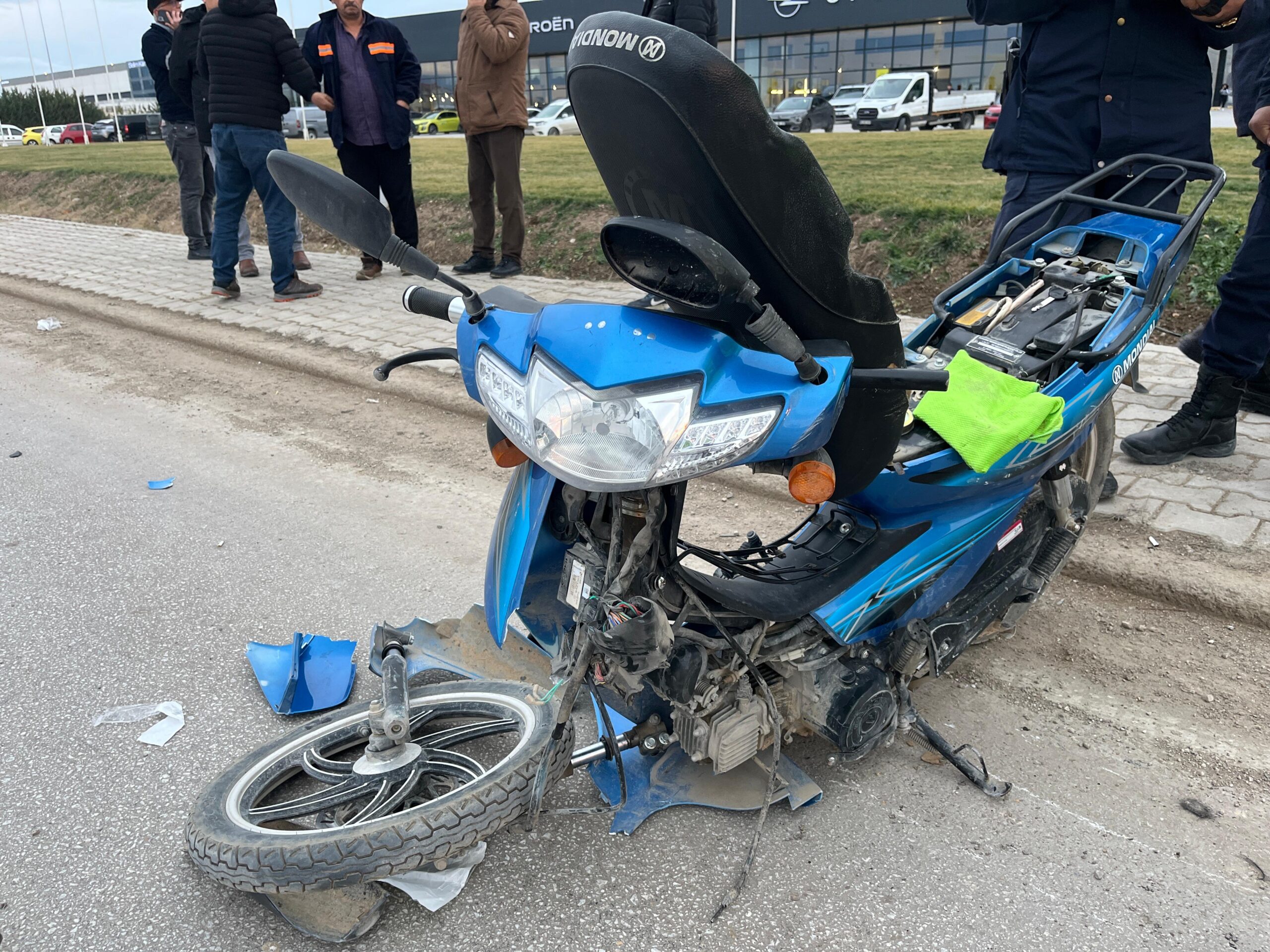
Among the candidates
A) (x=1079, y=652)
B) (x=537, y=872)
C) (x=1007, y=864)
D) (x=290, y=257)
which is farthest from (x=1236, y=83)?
(x=290, y=257)

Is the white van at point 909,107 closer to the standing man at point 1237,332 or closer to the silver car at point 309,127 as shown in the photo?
the silver car at point 309,127

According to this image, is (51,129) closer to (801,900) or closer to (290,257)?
(290,257)

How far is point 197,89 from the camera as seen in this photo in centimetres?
768

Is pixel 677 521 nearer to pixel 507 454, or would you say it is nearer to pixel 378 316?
pixel 507 454

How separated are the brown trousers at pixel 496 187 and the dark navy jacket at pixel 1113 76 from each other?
4.61 metres

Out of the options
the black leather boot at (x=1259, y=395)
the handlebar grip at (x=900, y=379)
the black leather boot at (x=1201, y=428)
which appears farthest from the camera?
the black leather boot at (x=1259, y=395)

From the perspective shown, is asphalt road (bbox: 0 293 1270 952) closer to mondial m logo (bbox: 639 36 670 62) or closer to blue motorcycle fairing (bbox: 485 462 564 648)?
blue motorcycle fairing (bbox: 485 462 564 648)

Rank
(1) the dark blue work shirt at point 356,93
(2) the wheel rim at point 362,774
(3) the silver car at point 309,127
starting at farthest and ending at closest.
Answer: (3) the silver car at point 309,127, (1) the dark blue work shirt at point 356,93, (2) the wheel rim at point 362,774

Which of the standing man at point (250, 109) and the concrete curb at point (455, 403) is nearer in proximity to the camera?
the concrete curb at point (455, 403)

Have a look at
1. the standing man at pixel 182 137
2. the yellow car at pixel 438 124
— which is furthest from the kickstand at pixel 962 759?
the yellow car at pixel 438 124

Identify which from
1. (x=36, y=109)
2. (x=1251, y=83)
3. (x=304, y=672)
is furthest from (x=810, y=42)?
(x=304, y=672)

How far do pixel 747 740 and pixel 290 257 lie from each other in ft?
20.9

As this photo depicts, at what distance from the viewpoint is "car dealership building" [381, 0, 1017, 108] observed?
135 ft

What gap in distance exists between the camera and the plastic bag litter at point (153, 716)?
2457 millimetres
